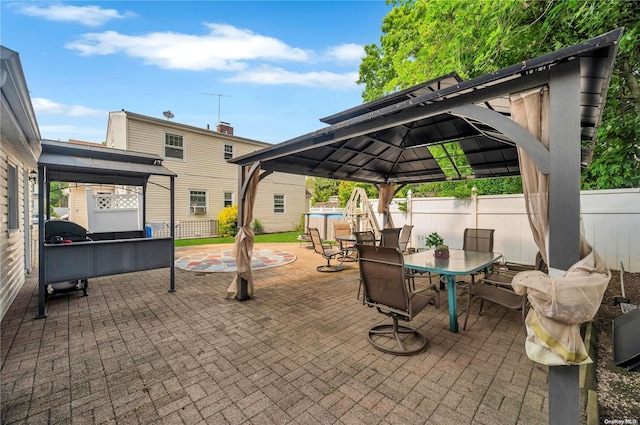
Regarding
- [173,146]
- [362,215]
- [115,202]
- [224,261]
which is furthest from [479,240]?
[173,146]

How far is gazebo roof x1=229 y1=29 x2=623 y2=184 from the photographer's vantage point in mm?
1781

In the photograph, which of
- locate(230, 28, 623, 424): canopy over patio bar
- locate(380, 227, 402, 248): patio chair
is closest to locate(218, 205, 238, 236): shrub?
locate(380, 227, 402, 248): patio chair

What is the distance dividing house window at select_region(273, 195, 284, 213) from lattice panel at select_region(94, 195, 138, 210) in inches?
292

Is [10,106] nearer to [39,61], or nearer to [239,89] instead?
[39,61]

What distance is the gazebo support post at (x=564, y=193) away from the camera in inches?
63.9

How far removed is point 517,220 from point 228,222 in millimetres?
11398

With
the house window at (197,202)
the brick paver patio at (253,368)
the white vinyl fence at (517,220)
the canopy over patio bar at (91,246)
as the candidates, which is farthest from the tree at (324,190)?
the brick paver patio at (253,368)

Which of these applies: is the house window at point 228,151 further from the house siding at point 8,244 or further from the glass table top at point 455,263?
the glass table top at point 455,263

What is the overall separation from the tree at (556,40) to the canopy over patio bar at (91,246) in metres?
7.21

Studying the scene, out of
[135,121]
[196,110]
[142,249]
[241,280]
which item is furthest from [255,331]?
[196,110]

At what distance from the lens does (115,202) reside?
29.8 ft

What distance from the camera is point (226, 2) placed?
264 inches

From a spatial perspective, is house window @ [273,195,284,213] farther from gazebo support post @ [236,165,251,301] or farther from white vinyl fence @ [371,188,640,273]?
gazebo support post @ [236,165,251,301]

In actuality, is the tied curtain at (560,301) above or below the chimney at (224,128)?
below
